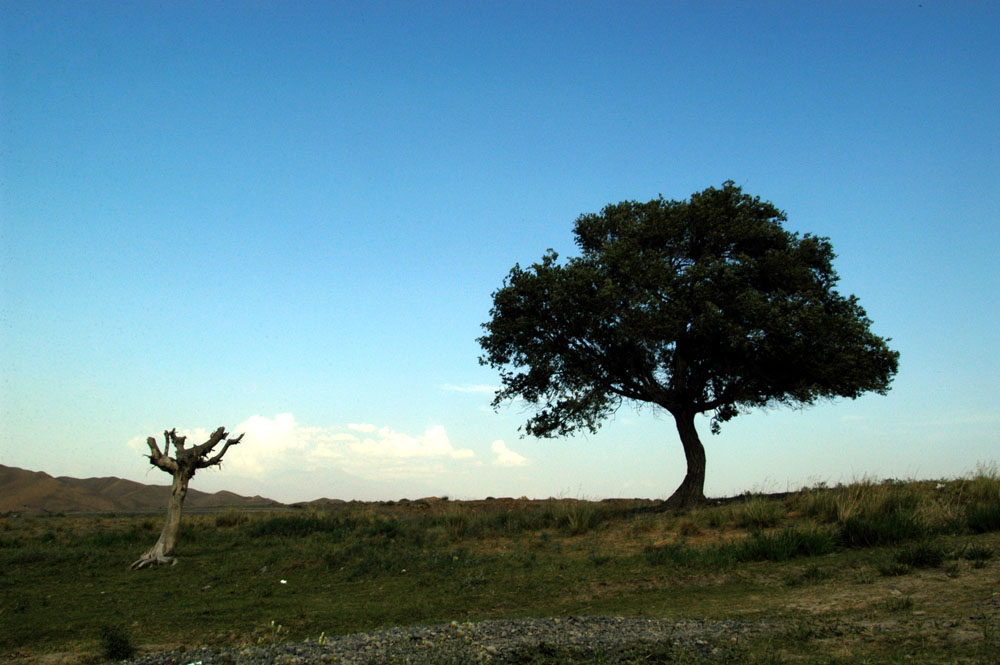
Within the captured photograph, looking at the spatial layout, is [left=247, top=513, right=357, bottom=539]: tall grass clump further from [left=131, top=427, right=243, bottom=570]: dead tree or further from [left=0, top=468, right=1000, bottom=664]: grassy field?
[left=131, top=427, right=243, bottom=570]: dead tree

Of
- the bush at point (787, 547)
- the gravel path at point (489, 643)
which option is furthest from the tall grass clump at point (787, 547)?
the gravel path at point (489, 643)

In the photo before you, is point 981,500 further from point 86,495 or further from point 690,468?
point 86,495

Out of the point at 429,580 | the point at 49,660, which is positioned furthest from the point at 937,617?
the point at 49,660

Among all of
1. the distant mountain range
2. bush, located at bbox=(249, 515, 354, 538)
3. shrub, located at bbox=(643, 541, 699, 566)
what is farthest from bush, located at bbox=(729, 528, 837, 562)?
the distant mountain range

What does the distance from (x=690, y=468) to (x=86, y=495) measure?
44824 mm

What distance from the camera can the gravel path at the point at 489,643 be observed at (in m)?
6.43

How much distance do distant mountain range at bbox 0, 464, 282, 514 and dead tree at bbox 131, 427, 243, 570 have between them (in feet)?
84.4

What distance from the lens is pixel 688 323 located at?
64.1ft

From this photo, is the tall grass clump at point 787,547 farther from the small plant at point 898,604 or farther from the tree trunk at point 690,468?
the tree trunk at point 690,468

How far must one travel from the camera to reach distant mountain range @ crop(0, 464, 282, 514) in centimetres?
4259

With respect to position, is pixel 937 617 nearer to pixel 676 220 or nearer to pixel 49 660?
pixel 49 660

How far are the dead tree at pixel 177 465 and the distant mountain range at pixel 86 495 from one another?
84.4 feet

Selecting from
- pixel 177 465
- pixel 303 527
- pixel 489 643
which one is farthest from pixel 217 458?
pixel 489 643

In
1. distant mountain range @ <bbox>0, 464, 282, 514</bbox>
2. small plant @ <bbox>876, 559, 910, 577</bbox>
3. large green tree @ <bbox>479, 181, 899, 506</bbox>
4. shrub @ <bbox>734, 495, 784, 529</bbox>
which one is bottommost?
distant mountain range @ <bbox>0, 464, 282, 514</bbox>
